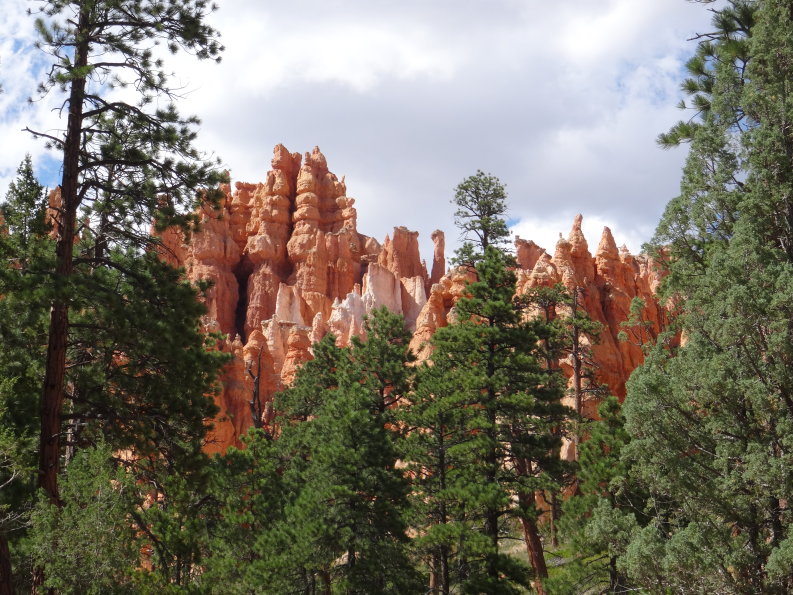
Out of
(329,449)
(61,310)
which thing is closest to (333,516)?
(329,449)

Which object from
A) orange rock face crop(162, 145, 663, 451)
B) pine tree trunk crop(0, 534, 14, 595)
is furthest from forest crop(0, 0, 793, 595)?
orange rock face crop(162, 145, 663, 451)

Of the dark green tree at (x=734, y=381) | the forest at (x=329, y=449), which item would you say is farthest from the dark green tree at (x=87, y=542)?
the dark green tree at (x=734, y=381)

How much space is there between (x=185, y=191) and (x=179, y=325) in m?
2.10

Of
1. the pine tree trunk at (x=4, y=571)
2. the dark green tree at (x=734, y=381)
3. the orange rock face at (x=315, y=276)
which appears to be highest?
the orange rock face at (x=315, y=276)

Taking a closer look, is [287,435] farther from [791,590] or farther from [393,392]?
[791,590]

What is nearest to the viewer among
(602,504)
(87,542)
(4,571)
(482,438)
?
(87,542)

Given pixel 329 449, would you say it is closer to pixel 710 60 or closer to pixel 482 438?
pixel 482 438

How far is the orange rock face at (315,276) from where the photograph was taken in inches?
2082

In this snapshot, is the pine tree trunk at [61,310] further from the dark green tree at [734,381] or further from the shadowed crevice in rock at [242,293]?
the shadowed crevice in rock at [242,293]

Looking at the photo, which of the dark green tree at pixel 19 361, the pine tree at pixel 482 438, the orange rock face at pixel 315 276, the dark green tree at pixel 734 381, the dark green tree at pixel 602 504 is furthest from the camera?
the orange rock face at pixel 315 276

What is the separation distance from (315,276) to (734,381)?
61.7 m

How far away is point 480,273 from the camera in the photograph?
77.2 ft

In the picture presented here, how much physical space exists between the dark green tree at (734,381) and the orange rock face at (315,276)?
107ft

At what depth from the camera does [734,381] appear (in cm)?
1302
